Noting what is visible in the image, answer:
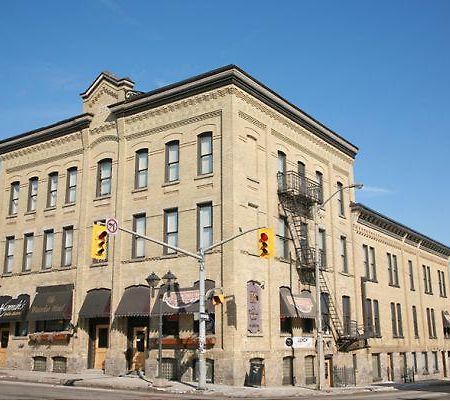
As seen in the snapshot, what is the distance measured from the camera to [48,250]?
35.2 m

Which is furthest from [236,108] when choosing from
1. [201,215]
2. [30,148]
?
[30,148]

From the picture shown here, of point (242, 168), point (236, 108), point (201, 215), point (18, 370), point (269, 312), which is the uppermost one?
point (236, 108)

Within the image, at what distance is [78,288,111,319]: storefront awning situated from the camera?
30.4m

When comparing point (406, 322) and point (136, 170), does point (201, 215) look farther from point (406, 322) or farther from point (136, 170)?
point (406, 322)

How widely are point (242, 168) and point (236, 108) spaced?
3.04 meters

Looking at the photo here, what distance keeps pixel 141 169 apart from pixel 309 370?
14086 millimetres

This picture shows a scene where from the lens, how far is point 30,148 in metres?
37.6

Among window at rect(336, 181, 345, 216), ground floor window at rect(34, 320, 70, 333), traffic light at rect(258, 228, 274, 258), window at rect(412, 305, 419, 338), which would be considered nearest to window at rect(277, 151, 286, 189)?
window at rect(336, 181, 345, 216)

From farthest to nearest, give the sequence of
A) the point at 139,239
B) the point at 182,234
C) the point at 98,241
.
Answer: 1. the point at 139,239
2. the point at 182,234
3. the point at 98,241

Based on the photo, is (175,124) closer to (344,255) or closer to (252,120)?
(252,120)

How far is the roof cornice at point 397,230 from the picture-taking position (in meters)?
41.0

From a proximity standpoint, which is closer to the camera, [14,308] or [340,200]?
[14,308]

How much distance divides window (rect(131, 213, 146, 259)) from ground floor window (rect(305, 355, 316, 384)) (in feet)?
Result: 34.2

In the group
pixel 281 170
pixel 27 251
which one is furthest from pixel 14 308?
pixel 281 170
